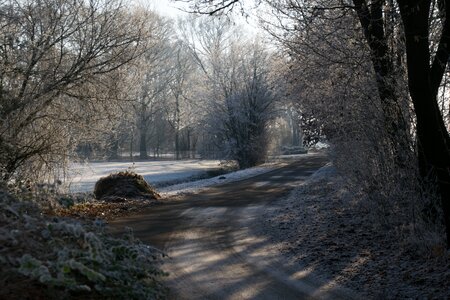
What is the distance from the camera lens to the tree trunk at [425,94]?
26.1 ft

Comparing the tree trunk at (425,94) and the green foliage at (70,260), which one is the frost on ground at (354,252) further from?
the green foliage at (70,260)

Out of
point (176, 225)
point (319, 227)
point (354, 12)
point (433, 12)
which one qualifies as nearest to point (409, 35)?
point (433, 12)

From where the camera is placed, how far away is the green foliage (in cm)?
389

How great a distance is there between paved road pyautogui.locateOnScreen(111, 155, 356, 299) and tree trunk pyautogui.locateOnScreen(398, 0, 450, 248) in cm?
251

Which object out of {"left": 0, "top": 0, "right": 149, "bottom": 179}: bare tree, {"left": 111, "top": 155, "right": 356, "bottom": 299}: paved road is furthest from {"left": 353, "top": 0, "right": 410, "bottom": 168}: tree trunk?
{"left": 0, "top": 0, "right": 149, "bottom": 179}: bare tree

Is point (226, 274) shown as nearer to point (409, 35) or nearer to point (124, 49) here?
point (409, 35)

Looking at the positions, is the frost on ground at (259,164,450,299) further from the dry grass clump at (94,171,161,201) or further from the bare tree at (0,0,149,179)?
the bare tree at (0,0,149,179)

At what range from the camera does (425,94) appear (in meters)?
8.05

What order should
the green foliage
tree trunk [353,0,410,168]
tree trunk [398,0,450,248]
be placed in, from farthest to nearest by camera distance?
tree trunk [353,0,410,168]
tree trunk [398,0,450,248]
the green foliage

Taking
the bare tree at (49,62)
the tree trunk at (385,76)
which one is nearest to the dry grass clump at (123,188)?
the bare tree at (49,62)

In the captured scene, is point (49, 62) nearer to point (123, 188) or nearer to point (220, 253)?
point (123, 188)

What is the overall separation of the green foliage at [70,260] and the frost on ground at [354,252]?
3583 mm

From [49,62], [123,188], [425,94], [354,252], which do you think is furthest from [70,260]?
[123,188]

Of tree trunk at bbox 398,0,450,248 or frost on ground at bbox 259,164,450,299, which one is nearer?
frost on ground at bbox 259,164,450,299
